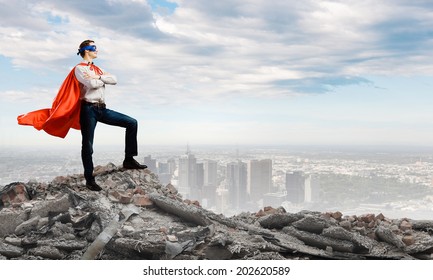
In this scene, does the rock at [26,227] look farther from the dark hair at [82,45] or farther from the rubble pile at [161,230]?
the dark hair at [82,45]

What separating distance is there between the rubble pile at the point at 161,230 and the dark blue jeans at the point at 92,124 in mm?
560

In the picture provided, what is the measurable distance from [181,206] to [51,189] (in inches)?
83.1

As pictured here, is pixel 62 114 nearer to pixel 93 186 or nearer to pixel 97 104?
pixel 97 104

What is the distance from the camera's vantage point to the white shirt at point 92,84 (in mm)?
7043

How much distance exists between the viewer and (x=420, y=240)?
7.44 metres

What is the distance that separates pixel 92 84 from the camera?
7.02 metres

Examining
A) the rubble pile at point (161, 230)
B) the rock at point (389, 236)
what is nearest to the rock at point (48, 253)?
the rubble pile at point (161, 230)

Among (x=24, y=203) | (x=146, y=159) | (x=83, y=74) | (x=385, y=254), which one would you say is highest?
(x=83, y=74)

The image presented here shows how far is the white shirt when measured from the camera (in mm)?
7043

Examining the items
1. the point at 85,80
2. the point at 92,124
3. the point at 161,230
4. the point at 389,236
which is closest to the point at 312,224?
the point at 389,236

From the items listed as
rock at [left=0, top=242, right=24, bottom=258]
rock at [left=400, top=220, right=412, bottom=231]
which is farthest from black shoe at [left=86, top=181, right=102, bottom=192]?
rock at [left=400, top=220, right=412, bottom=231]

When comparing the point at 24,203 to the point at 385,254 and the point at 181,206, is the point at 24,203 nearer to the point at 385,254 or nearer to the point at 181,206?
the point at 181,206

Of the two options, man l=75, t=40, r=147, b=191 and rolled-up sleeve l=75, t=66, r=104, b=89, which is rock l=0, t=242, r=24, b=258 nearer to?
man l=75, t=40, r=147, b=191
